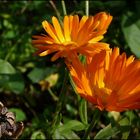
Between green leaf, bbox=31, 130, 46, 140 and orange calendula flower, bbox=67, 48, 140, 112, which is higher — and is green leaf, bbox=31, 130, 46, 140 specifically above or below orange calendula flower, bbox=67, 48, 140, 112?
below

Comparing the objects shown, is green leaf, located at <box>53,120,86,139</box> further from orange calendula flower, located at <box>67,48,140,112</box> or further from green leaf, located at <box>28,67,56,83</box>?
green leaf, located at <box>28,67,56,83</box>

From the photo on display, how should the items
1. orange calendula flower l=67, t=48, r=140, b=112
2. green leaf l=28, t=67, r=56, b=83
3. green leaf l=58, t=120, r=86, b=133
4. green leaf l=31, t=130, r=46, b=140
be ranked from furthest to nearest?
green leaf l=28, t=67, r=56, b=83 → green leaf l=31, t=130, r=46, b=140 → green leaf l=58, t=120, r=86, b=133 → orange calendula flower l=67, t=48, r=140, b=112

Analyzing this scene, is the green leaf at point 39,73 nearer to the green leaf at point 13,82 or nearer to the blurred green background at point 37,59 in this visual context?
the blurred green background at point 37,59

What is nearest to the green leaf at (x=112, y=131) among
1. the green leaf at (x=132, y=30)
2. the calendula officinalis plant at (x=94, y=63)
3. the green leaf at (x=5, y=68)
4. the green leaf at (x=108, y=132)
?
the green leaf at (x=108, y=132)

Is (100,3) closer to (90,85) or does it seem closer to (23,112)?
(23,112)

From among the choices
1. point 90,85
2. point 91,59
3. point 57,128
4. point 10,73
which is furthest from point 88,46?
point 10,73

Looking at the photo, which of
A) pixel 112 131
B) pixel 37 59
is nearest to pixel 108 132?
pixel 112 131

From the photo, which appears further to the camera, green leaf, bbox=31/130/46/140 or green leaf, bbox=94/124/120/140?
green leaf, bbox=31/130/46/140

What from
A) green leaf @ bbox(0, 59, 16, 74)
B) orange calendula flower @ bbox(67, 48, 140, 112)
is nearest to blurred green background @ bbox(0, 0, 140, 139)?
green leaf @ bbox(0, 59, 16, 74)
